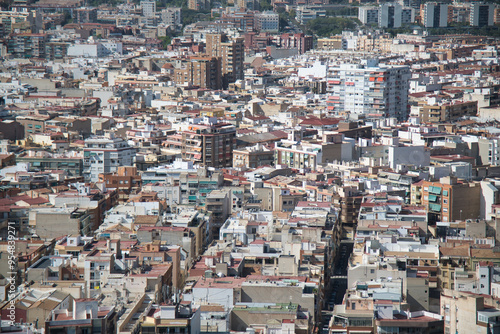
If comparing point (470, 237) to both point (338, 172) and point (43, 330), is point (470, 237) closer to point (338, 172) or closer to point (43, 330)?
point (338, 172)

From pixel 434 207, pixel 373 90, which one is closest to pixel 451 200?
pixel 434 207

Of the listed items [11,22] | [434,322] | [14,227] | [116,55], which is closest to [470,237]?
[434,322]

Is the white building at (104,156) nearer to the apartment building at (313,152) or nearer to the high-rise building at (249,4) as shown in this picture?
the apartment building at (313,152)

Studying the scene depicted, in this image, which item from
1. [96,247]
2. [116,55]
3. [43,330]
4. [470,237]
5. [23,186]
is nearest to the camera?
[43,330]

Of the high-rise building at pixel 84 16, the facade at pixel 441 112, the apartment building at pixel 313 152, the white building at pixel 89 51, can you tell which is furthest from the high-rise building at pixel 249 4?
the apartment building at pixel 313 152

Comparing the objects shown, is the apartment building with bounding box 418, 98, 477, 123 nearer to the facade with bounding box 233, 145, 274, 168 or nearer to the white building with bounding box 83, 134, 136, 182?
the facade with bounding box 233, 145, 274, 168
